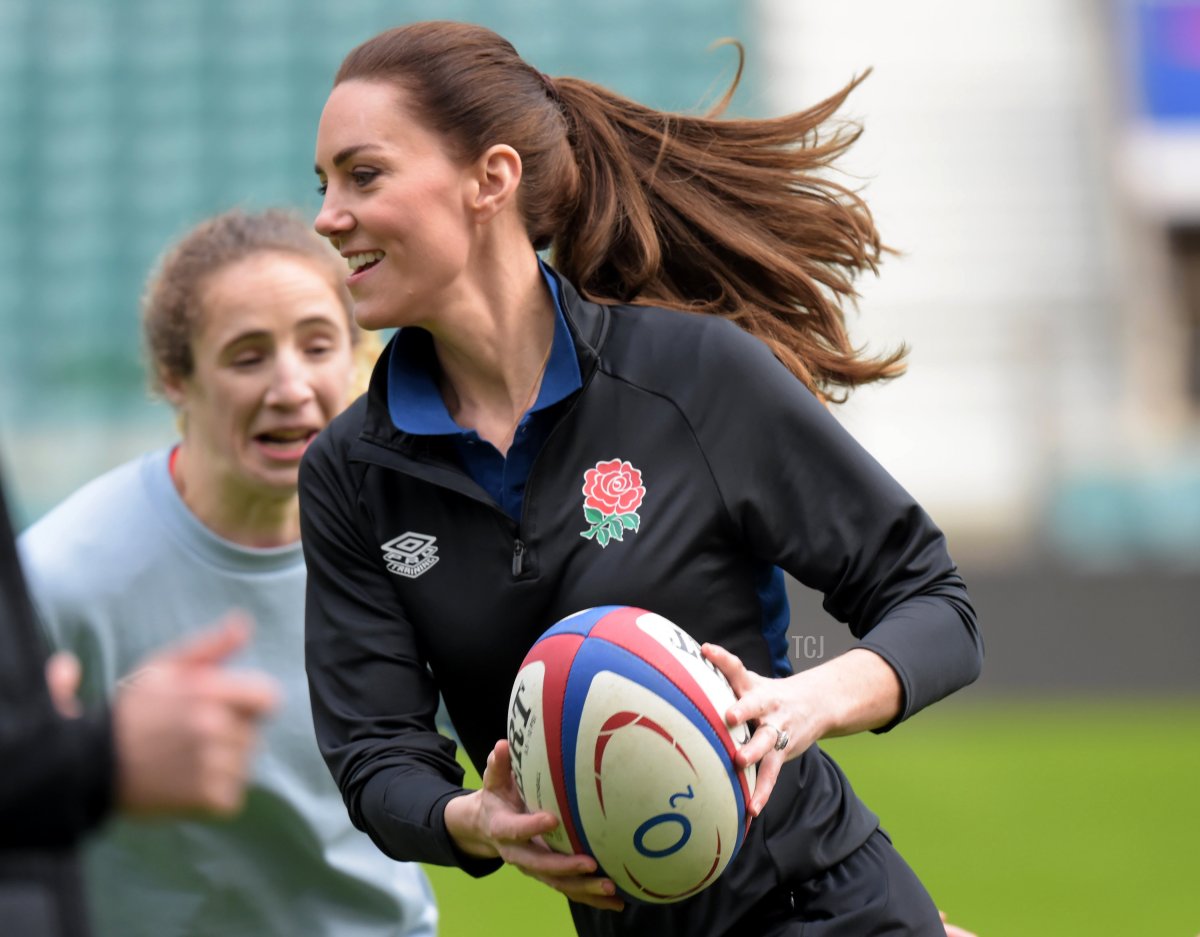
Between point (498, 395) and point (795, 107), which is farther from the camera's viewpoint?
point (795, 107)

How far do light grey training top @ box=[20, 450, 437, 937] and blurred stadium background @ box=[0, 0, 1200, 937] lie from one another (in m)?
7.72

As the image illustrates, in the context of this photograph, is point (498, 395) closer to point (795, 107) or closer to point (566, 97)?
point (566, 97)

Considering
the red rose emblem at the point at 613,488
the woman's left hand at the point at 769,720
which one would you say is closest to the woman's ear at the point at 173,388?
the red rose emblem at the point at 613,488

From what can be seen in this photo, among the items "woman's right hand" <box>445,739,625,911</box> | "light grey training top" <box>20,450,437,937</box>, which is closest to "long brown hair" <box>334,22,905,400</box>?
"woman's right hand" <box>445,739,625,911</box>

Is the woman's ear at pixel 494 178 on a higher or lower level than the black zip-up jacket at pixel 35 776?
higher

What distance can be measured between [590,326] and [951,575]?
80 centimetres

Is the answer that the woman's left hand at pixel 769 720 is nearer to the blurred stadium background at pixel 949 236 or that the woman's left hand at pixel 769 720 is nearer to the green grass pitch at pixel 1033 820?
the green grass pitch at pixel 1033 820


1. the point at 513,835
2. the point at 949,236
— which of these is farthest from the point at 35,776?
the point at 949,236

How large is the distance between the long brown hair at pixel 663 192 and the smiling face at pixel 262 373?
0.94 m

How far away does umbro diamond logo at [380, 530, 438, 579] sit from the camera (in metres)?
3.29

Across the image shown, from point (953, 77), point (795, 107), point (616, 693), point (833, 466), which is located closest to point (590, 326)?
point (833, 466)

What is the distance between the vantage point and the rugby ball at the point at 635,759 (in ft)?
9.59

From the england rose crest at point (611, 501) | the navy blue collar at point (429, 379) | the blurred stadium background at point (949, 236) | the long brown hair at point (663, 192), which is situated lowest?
the blurred stadium background at point (949, 236)

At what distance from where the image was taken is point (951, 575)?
3.30 metres
